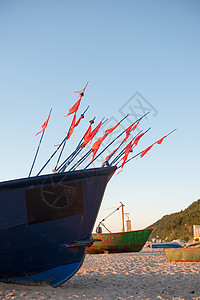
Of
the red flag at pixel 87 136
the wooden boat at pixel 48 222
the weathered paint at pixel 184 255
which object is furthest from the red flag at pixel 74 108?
the weathered paint at pixel 184 255

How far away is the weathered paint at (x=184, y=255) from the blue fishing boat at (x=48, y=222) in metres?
6.41

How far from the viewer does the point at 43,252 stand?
23.2 feet

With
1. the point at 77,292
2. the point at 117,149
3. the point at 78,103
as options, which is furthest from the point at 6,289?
the point at 78,103

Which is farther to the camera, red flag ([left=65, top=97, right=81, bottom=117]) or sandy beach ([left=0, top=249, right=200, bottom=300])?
red flag ([left=65, top=97, right=81, bottom=117])

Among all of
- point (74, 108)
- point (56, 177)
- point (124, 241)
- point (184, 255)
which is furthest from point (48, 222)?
point (124, 241)

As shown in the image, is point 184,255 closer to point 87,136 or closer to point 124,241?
point 87,136

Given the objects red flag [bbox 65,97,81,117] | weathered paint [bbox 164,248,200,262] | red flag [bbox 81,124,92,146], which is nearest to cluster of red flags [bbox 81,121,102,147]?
red flag [bbox 81,124,92,146]

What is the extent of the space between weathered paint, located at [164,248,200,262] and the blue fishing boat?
6411mm

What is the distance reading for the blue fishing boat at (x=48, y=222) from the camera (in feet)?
22.4

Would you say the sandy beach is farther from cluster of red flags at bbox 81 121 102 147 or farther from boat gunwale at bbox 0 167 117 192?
cluster of red flags at bbox 81 121 102 147

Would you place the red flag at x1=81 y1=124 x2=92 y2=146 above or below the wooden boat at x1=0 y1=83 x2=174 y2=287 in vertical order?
above

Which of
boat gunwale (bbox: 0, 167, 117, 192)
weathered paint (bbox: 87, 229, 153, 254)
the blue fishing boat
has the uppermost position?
boat gunwale (bbox: 0, 167, 117, 192)

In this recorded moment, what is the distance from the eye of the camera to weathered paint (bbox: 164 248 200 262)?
12034 millimetres

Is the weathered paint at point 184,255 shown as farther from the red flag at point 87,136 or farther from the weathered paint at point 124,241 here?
the weathered paint at point 124,241
